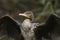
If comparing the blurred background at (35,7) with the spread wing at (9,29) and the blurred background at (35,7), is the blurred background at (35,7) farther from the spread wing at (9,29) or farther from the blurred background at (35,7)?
the spread wing at (9,29)

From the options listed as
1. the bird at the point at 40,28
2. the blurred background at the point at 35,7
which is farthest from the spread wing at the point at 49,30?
the blurred background at the point at 35,7

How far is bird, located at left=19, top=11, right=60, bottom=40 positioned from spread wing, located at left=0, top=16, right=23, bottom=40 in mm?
102

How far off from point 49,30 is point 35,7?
2.83 metres

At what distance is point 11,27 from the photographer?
5363mm

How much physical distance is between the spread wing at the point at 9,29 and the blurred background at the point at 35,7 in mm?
1201

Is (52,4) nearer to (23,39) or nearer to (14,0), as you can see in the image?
(14,0)

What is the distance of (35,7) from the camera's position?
8180 mm

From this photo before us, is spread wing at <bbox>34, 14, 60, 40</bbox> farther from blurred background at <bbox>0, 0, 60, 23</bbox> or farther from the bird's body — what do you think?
blurred background at <bbox>0, 0, 60, 23</bbox>

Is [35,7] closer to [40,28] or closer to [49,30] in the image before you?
[49,30]

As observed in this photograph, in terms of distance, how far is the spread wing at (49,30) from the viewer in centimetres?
523

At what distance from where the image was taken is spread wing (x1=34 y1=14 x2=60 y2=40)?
17.2ft

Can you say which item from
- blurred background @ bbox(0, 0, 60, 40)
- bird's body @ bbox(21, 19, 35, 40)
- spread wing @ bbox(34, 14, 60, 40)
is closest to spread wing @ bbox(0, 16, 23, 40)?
bird's body @ bbox(21, 19, 35, 40)

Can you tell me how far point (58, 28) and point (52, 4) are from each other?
179 cm

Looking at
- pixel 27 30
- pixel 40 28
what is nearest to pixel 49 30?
pixel 40 28
